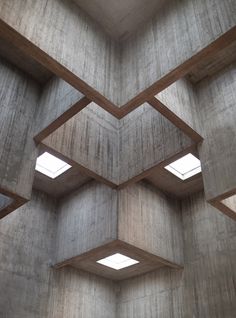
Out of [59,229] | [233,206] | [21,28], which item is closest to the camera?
[21,28]

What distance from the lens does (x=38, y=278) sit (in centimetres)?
1505

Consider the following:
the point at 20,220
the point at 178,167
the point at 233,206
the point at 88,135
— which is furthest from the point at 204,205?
the point at 20,220

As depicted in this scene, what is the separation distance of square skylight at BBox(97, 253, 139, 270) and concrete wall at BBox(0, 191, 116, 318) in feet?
4.44

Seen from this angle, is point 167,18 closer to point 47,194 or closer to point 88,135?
point 88,135

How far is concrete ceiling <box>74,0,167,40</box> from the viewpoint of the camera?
433 inches

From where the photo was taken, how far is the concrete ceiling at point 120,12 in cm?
1099

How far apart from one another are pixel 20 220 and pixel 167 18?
10497mm

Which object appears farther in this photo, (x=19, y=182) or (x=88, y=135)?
(x=88, y=135)

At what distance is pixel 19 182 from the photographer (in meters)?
11.0

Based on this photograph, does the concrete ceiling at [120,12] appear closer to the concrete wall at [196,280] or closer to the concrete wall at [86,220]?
the concrete wall at [86,220]

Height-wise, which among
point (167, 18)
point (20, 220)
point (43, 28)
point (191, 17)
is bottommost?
point (20, 220)

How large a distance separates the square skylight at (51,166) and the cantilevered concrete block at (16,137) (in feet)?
8.57

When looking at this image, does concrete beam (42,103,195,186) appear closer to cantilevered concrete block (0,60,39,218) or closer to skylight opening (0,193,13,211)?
cantilevered concrete block (0,60,39,218)

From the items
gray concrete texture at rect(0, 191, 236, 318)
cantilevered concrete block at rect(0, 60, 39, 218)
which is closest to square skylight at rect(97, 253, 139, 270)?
gray concrete texture at rect(0, 191, 236, 318)
